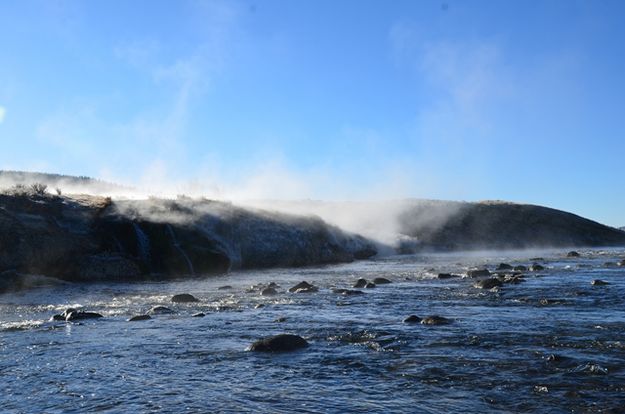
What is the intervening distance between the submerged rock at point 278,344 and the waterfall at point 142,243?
2884 centimetres

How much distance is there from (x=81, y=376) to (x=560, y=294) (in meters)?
20.4

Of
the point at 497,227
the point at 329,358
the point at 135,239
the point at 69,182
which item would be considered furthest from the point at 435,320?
the point at 69,182

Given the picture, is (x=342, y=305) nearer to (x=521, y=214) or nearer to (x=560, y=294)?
(x=560, y=294)

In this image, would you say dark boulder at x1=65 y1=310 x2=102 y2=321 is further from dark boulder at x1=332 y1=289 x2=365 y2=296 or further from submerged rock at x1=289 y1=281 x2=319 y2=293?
dark boulder at x1=332 y1=289 x2=365 y2=296

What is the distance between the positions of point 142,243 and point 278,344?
98.4 feet

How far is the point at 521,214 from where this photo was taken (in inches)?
4119

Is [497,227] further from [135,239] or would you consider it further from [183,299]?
[183,299]

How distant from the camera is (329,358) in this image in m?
13.3

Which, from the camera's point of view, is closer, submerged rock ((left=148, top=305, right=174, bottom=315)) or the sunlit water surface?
the sunlit water surface

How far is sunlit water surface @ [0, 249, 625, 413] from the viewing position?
998cm

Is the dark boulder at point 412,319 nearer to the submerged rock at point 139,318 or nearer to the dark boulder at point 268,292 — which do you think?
the submerged rock at point 139,318

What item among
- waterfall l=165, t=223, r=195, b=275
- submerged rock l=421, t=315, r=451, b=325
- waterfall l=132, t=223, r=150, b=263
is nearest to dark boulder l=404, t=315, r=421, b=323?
submerged rock l=421, t=315, r=451, b=325

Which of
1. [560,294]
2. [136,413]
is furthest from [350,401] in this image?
[560,294]

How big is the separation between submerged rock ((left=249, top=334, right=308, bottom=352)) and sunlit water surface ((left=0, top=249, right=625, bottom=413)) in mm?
427
